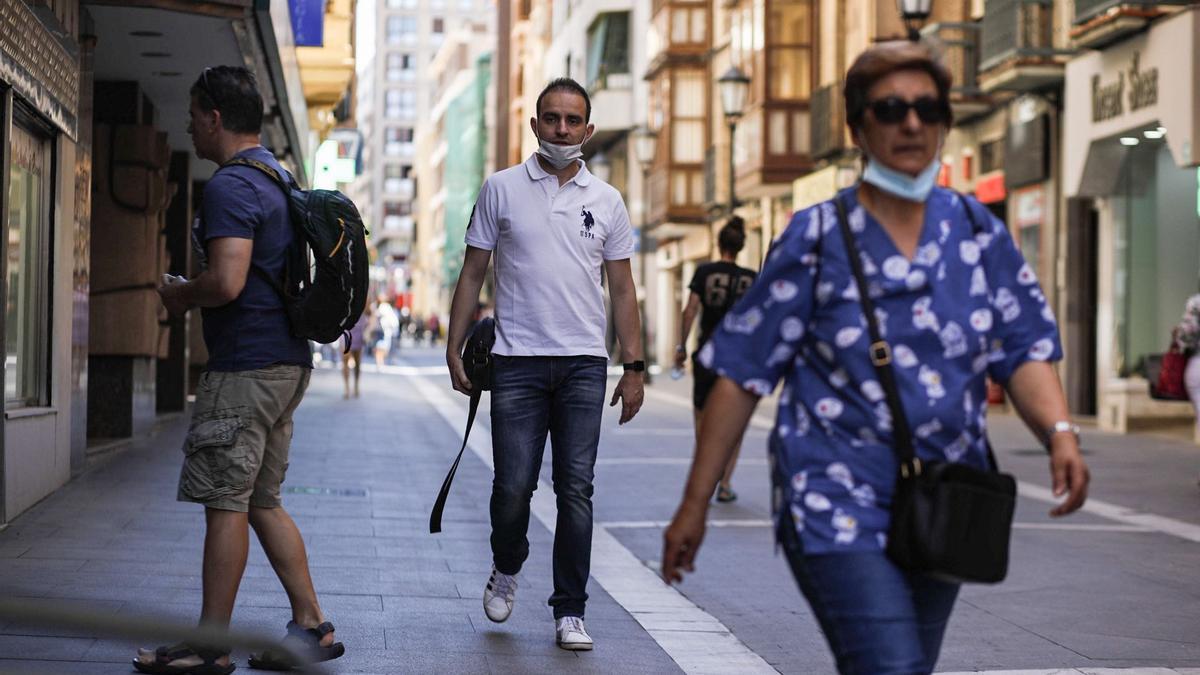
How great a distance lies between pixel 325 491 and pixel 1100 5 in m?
13.0

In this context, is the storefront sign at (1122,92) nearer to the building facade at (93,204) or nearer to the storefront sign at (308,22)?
the building facade at (93,204)

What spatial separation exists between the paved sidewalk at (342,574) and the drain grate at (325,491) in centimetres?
1

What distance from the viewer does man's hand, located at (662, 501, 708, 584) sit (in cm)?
361

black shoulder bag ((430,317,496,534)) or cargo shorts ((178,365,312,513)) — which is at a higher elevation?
black shoulder bag ((430,317,496,534))

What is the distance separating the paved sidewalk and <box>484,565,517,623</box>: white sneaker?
0.29 ft

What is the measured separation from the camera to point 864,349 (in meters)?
3.53

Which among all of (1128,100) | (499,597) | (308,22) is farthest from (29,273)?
(308,22)

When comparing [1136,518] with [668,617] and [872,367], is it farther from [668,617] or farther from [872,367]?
[872,367]

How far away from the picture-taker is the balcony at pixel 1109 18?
21047mm

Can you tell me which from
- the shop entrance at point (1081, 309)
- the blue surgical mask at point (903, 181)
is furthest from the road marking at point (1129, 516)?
the shop entrance at point (1081, 309)

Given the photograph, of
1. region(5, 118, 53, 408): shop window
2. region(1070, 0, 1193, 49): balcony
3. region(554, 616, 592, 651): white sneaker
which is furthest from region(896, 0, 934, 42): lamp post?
region(554, 616, 592, 651): white sneaker

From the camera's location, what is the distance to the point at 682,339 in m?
12.0

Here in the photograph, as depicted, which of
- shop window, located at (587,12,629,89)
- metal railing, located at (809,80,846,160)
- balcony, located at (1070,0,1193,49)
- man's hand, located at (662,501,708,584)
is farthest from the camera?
shop window, located at (587,12,629,89)

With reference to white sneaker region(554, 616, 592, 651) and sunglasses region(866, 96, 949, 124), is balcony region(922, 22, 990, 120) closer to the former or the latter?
white sneaker region(554, 616, 592, 651)
